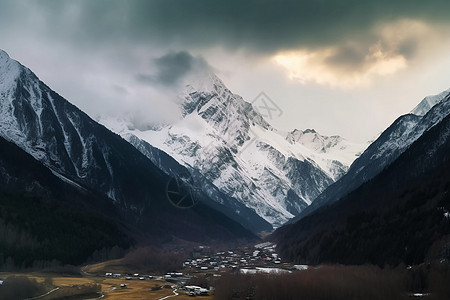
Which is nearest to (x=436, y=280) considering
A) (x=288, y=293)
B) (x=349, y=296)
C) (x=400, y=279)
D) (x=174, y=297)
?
(x=400, y=279)

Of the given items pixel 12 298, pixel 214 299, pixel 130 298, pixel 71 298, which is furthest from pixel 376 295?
pixel 12 298

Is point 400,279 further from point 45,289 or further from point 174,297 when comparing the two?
point 45,289

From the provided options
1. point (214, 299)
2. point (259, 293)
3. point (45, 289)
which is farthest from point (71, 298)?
point (259, 293)

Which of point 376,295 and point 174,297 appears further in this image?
point 174,297

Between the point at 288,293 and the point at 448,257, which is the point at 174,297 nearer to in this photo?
the point at 288,293

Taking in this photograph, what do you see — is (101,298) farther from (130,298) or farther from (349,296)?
(349,296)

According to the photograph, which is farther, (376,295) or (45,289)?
(45,289)

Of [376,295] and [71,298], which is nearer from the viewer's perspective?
[376,295]
